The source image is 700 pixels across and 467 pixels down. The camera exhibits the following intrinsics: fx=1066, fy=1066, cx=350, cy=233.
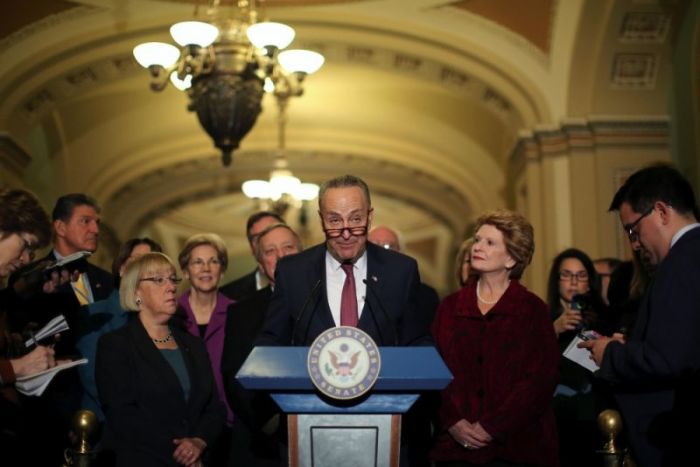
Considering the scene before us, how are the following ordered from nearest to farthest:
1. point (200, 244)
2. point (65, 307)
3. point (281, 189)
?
point (65, 307) → point (200, 244) → point (281, 189)

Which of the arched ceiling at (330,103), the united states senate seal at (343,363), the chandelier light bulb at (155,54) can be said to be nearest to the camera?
the united states senate seal at (343,363)

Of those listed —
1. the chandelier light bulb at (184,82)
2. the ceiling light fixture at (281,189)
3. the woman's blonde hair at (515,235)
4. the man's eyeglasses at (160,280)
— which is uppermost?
the ceiling light fixture at (281,189)

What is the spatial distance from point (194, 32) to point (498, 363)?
5323mm

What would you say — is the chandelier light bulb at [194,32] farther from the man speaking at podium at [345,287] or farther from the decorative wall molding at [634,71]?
the man speaking at podium at [345,287]

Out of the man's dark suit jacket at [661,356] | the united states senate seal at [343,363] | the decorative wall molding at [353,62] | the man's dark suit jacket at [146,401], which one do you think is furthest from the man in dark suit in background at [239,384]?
the decorative wall molding at [353,62]

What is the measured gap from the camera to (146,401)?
165 inches

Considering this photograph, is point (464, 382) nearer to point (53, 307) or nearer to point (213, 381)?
point (213, 381)

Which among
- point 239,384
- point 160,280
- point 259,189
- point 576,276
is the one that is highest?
point 259,189

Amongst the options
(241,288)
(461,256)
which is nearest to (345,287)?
(461,256)

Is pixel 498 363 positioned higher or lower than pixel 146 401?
higher

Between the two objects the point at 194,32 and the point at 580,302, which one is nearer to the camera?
the point at 580,302

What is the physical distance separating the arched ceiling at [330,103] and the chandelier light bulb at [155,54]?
2.16m

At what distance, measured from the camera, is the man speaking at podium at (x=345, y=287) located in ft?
11.1

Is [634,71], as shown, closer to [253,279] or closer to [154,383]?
[253,279]
